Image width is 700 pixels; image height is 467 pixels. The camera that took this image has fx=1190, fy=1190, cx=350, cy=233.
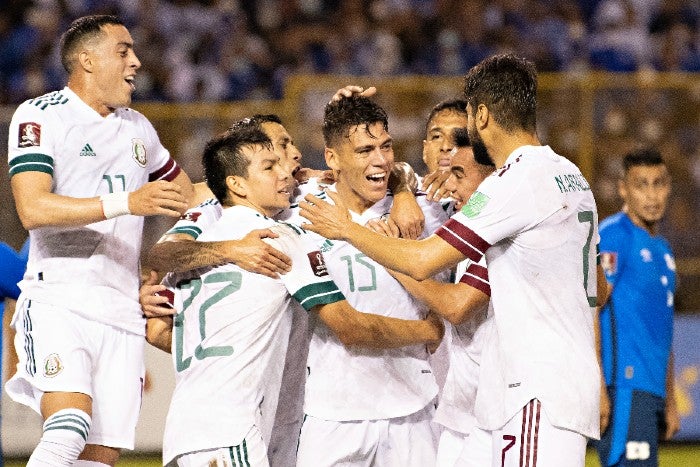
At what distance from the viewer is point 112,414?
5.80m

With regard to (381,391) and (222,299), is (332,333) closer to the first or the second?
(381,391)

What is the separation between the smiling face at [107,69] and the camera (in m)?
5.87

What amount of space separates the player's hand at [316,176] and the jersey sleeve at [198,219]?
0.48 m

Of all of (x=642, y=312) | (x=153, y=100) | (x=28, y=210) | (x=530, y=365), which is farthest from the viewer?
(x=153, y=100)

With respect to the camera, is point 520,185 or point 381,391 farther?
point 381,391

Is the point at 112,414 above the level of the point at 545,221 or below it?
below

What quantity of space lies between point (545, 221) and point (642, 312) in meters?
3.37

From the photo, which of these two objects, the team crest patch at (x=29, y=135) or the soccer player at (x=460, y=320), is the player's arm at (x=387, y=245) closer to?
Answer: the soccer player at (x=460, y=320)

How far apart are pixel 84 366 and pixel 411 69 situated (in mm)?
9033

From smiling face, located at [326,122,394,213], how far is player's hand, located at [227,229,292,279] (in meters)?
0.78

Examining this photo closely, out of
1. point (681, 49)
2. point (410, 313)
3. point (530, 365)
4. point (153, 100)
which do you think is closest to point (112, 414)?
point (410, 313)

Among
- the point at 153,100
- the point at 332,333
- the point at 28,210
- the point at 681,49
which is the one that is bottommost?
the point at 332,333

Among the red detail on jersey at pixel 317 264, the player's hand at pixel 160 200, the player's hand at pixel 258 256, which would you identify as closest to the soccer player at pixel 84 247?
the player's hand at pixel 160 200

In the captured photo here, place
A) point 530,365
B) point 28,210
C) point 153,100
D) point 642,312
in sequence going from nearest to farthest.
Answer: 1. point 530,365
2. point 28,210
3. point 642,312
4. point 153,100
